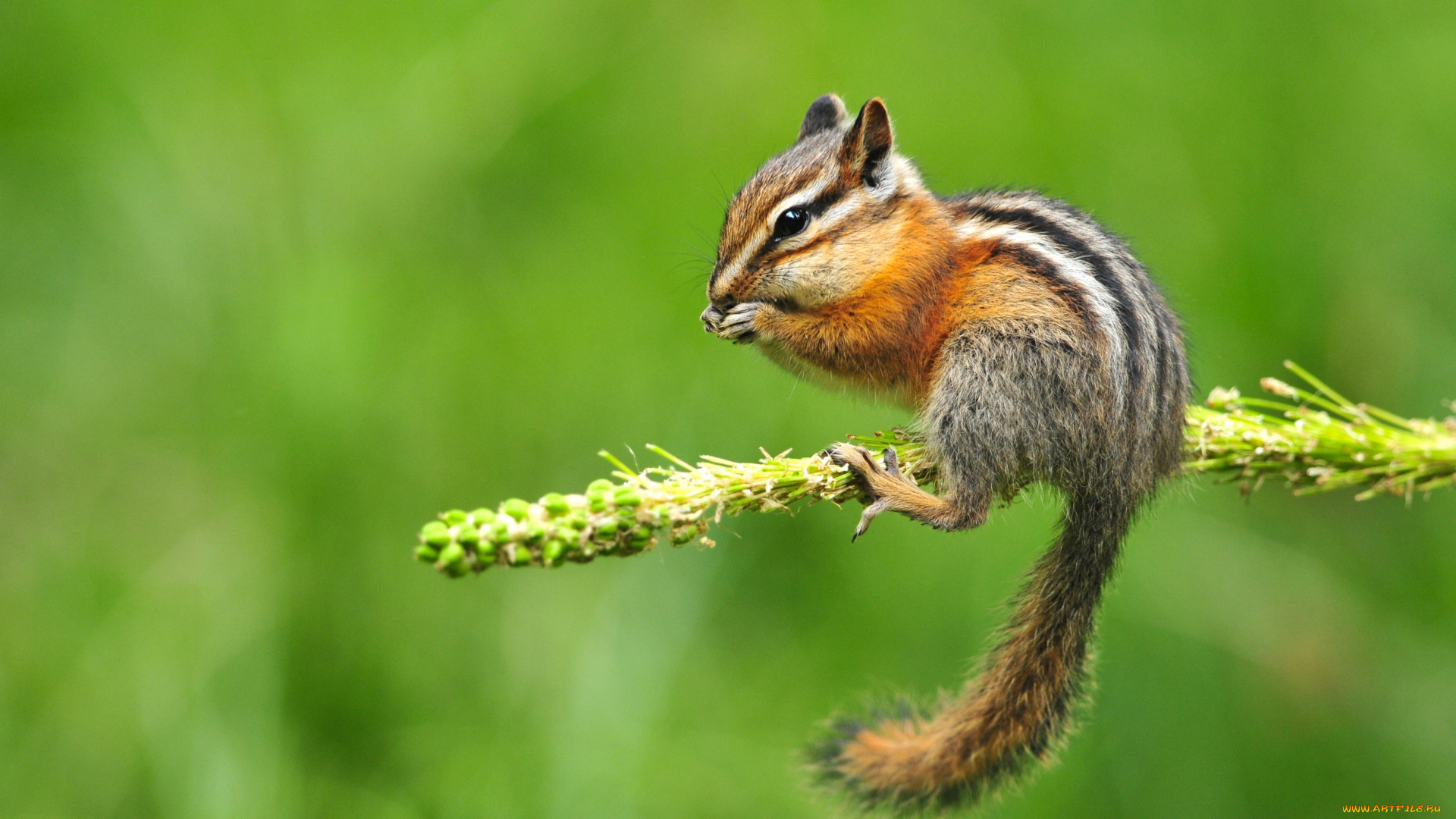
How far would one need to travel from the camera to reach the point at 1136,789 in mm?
3979

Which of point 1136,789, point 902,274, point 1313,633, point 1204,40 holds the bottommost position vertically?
point 1136,789

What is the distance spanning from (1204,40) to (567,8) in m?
3.19

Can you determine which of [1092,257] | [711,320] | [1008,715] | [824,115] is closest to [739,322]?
[711,320]

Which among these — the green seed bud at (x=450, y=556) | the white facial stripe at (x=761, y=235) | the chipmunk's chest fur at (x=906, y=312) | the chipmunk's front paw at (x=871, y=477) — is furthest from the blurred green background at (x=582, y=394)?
the green seed bud at (x=450, y=556)

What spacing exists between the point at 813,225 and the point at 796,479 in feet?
4.27

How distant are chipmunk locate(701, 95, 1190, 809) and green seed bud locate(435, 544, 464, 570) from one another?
1.16m

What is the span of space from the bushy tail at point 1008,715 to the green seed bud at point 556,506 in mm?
1496

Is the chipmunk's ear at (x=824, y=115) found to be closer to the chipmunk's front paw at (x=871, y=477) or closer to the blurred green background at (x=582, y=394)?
the blurred green background at (x=582, y=394)

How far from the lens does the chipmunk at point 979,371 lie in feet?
9.67

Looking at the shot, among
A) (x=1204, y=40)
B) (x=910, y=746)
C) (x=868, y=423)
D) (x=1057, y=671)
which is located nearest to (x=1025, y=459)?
(x=1057, y=671)

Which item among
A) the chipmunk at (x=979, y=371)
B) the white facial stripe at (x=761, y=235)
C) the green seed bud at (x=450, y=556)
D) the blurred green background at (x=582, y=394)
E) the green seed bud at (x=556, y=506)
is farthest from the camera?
the blurred green background at (x=582, y=394)

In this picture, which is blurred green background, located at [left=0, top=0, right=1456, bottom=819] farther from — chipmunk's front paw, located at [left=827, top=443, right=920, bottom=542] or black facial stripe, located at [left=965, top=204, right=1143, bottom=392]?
chipmunk's front paw, located at [left=827, top=443, right=920, bottom=542]

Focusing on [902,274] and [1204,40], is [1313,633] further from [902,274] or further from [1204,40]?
[1204,40]

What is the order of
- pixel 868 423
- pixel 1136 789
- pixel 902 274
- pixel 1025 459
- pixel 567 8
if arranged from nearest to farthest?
1. pixel 1025 459
2. pixel 902 274
3. pixel 1136 789
4. pixel 868 423
5. pixel 567 8
